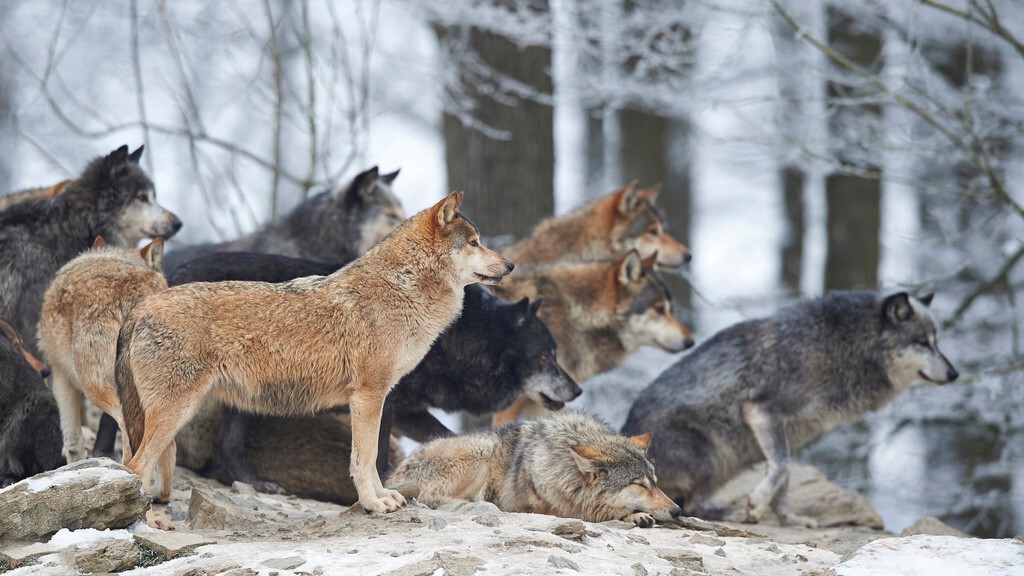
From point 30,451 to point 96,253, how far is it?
1330 millimetres

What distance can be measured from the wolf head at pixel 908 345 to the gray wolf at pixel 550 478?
298 cm

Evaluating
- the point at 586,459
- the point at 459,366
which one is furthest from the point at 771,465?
the point at 459,366

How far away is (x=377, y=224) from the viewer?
1031cm

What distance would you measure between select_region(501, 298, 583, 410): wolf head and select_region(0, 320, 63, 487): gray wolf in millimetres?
3082

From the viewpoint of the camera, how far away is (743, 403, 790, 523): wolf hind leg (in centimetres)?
845

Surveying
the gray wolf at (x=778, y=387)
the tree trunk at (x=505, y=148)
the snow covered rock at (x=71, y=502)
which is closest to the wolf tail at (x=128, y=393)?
the snow covered rock at (x=71, y=502)

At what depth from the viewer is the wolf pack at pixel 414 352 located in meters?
5.88

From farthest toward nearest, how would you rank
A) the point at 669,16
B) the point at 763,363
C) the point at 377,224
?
the point at 669,16, the point at 377,224, the point at 763,363

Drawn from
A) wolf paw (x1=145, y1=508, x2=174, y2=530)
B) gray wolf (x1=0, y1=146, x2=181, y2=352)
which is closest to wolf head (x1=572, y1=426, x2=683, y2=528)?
wolf paw (x1=145, y1=508, x2=174, y2=530)

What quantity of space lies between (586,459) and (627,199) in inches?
189

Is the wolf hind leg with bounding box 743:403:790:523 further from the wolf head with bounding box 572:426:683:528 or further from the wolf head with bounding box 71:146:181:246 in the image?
the wolf head with bounding box 71:146:181:246

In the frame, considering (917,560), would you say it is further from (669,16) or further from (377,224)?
(669,16)

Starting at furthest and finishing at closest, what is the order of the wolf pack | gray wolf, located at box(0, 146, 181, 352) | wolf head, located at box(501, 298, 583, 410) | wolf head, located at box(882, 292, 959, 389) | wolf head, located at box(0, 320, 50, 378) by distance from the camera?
1. wolf head, located at box(882, 292, 959, 389)
2. wolf head, located at box(501, 298, 583, 410)
3. gray wolf, located at box(0, 146, 181, 352)
4. wolf head, located at box(0, 320, 50, 378)
5. the wolf pack

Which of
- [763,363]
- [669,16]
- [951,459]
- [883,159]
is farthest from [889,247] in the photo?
[763,363]
